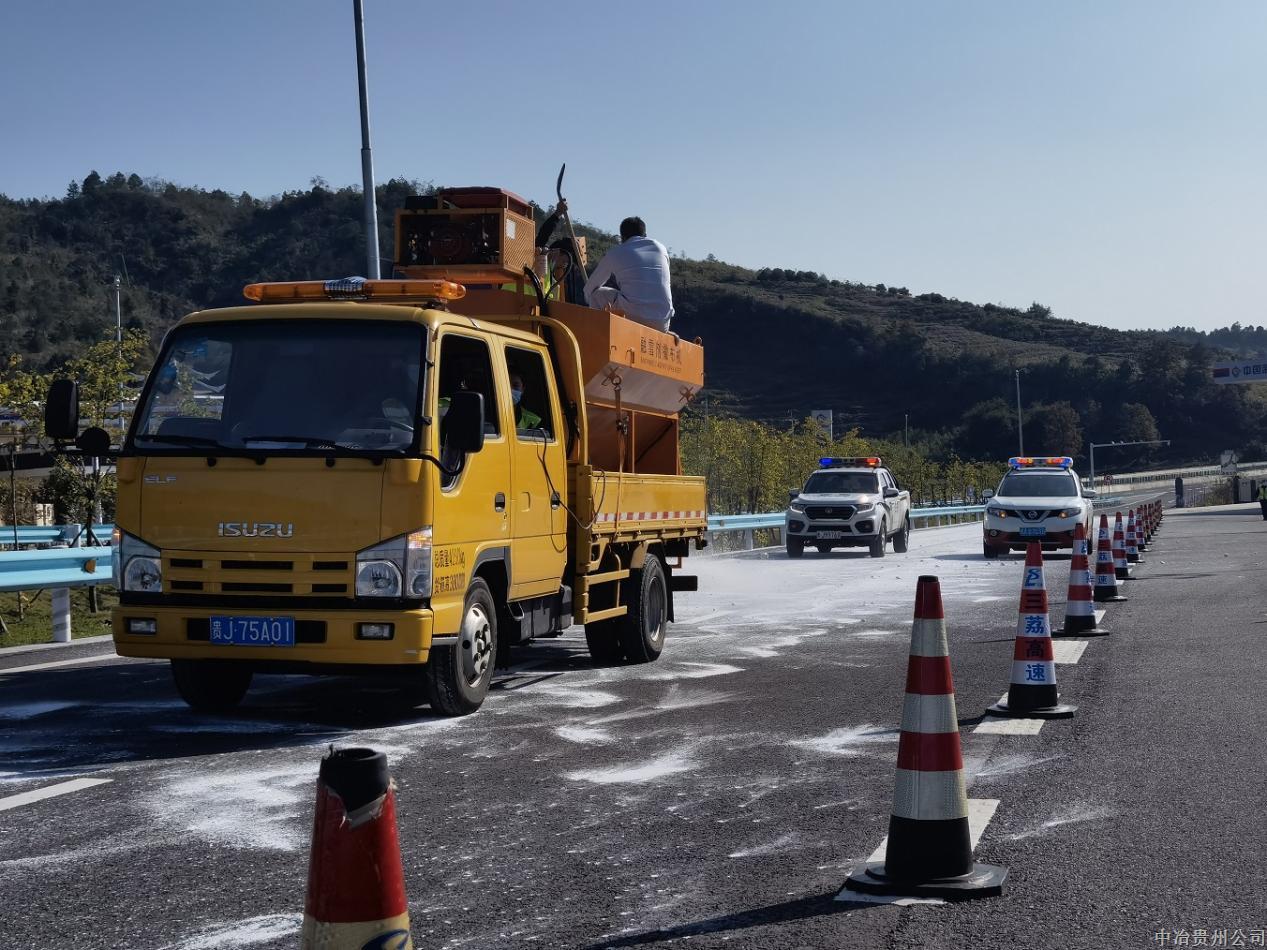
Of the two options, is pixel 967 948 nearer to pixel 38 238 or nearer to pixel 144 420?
pixel 144 420

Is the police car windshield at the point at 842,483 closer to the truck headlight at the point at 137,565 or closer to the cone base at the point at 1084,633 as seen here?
the cone base at the point at 1084,633

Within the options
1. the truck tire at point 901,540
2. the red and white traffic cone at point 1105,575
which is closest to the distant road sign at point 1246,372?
the truck tire at point 901,540

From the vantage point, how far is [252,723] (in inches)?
348

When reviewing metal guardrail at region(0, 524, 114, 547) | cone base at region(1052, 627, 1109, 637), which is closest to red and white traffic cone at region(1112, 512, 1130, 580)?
cone base at region(1052, 627, 1109, 637)

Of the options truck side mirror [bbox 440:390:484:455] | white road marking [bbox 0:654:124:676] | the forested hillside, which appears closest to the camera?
truck side mirror [bbox 440:390:484:455]

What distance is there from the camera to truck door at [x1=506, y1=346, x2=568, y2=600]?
959 centimetres

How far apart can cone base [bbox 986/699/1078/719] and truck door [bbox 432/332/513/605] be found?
3.13 meters

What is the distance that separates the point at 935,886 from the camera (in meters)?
4.94

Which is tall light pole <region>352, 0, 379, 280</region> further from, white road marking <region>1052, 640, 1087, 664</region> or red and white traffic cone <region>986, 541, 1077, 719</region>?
red and white traffic cone <region>986, 541, 1077, 719</region>

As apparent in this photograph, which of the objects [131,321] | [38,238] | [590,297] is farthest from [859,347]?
[590,297]

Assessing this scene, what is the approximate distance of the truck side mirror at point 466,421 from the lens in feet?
27.1

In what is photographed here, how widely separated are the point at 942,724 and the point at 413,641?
3.75 m

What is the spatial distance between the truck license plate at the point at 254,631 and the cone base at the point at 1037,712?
4.10 metres

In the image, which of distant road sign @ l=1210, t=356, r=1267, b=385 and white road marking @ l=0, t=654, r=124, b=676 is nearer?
white road marking @ l=0, t=654, r=124, b=676
